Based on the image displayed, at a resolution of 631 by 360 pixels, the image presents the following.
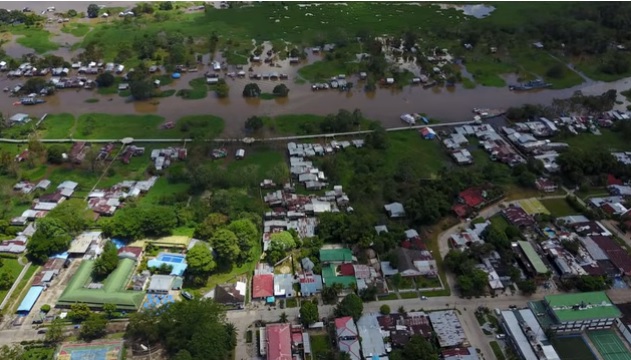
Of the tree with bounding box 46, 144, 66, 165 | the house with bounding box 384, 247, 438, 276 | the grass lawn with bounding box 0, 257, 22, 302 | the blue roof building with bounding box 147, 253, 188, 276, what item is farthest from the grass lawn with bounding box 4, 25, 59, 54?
the house with bounding box 384, 247, 438, 276

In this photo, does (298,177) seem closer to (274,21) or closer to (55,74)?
(55,74)

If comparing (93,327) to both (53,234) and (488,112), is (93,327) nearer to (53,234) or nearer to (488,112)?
(53,234)

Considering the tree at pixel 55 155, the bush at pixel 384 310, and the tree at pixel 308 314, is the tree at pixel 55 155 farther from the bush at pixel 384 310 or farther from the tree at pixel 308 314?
the bush at pixel 384 310

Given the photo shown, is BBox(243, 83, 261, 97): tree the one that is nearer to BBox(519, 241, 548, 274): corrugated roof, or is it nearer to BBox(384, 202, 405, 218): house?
BBox(384, 202, 405, 218): house

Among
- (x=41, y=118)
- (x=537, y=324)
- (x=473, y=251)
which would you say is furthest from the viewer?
(x=41, y=118)

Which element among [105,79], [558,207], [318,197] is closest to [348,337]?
[318,197]

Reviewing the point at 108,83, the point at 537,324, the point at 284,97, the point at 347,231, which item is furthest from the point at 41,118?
the point at 537,324
